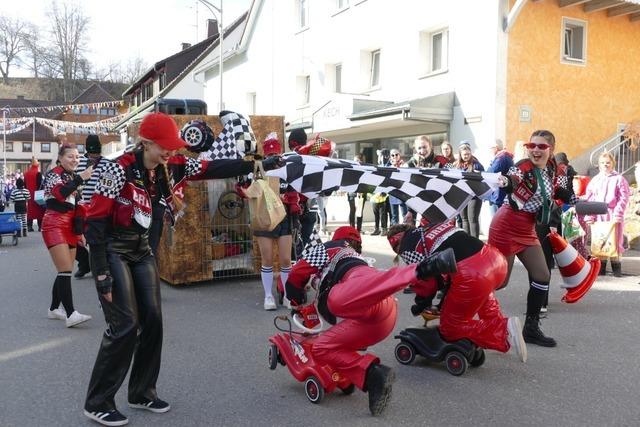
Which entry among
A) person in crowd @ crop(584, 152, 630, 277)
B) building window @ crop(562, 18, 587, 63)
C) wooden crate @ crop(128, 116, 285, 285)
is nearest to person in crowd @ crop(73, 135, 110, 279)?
wooden crate @ crop(128, 116, 285, 285)

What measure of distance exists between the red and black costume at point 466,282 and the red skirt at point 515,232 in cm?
88

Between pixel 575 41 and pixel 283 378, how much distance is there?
14.5m

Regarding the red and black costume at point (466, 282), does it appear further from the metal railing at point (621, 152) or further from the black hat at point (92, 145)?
the metal railing at point (621, 152)

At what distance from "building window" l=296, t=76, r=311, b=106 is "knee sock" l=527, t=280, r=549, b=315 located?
19.0 metres

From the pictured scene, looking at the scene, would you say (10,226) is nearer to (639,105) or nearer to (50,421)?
(50,421)

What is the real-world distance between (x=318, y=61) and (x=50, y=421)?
63.3 ft

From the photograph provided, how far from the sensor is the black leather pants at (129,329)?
366 cm

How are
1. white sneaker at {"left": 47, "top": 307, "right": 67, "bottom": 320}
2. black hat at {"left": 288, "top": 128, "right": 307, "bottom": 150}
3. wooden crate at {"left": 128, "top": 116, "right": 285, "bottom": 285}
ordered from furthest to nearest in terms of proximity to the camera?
1. wooden crate at {"left": 128, "top": 116, "right": 285, "bottom": 285}
2. black hat at {"left": 288, "top": 128, "right": 307, "bottom": 150}
3. white sneaker at {"left": 47, "top": 307, "right": 67, "bottom": 320}

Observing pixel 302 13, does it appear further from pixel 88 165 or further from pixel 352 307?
pixel 352 307

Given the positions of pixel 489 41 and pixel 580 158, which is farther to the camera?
pixel 580 158

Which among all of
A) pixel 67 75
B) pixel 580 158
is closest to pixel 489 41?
pixel 580 158

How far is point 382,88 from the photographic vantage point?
18250 mm

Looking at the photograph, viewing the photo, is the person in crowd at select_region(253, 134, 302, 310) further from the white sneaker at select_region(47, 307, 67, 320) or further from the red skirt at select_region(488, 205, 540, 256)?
the red skirt at select_region(488, 205, 540, 256)

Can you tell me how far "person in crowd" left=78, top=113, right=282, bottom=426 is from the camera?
364cm
